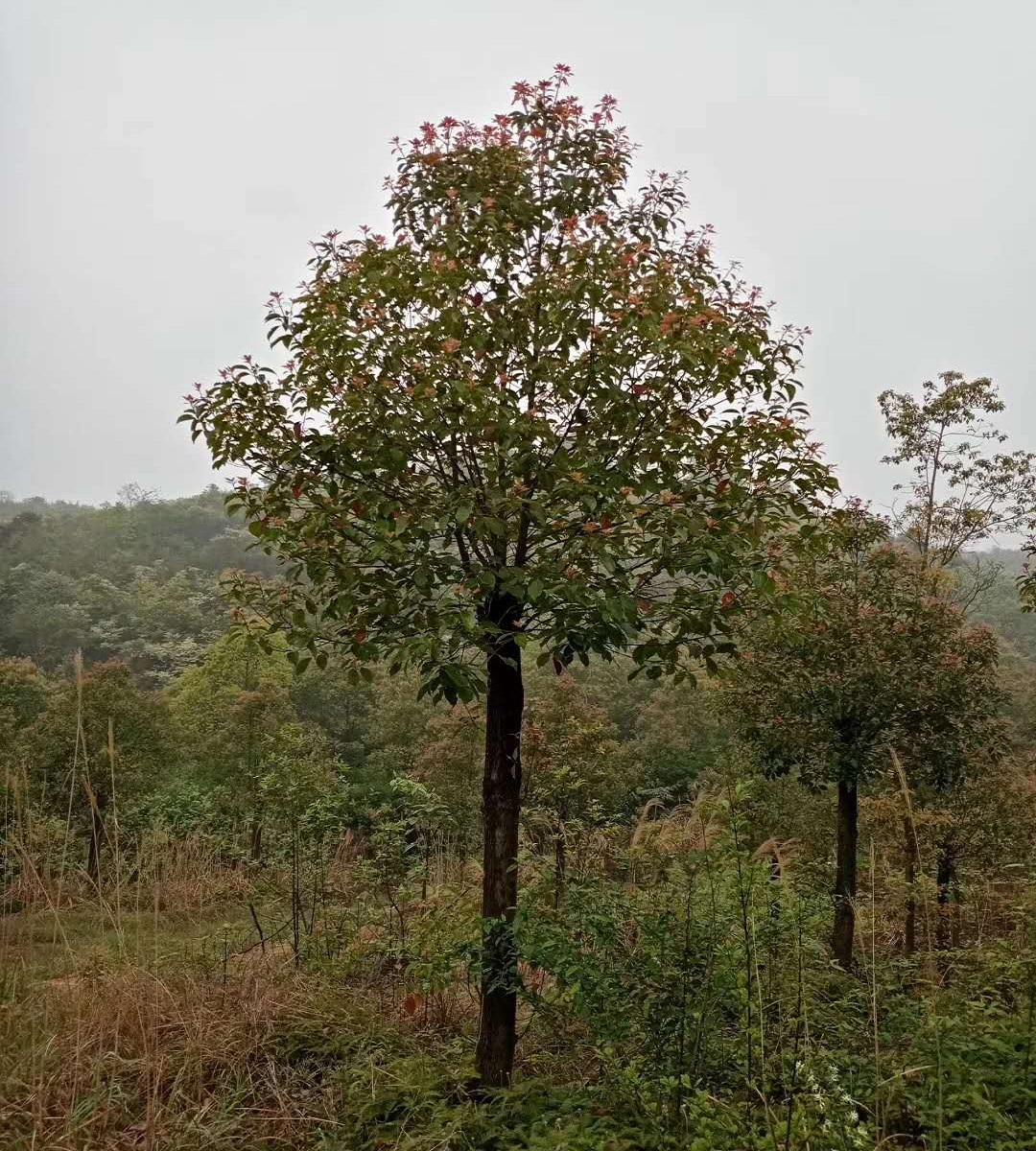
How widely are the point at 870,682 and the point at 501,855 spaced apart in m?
4.95

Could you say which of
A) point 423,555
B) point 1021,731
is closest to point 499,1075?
point 423,555

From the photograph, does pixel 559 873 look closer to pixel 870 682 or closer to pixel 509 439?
pixel 509 439

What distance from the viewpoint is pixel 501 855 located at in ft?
12.8

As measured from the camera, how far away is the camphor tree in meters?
3.35

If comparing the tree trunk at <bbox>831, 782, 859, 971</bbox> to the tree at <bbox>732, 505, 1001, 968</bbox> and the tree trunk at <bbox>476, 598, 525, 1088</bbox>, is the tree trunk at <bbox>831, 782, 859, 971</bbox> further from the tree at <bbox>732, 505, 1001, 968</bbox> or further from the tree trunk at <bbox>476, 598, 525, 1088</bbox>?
Result: the tree trunk at <bbox>476, 598, 525, 1088</bbox>

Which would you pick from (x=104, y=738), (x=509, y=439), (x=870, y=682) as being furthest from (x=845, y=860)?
(x=104, y=738)

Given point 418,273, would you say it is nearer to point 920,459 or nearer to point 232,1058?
point 232,1058

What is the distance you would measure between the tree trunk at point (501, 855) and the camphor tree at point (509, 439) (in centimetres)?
1

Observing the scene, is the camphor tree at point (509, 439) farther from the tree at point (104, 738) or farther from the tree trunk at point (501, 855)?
the tree at point (104, 738)

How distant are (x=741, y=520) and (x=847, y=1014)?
2612mm

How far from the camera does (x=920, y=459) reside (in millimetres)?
14938

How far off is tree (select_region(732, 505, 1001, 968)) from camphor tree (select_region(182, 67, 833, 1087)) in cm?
394

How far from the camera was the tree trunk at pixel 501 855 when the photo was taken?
12.0ft

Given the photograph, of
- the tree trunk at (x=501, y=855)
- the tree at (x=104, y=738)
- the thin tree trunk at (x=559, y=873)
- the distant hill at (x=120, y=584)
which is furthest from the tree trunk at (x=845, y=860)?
the distant hill at (x=120, y=584)
